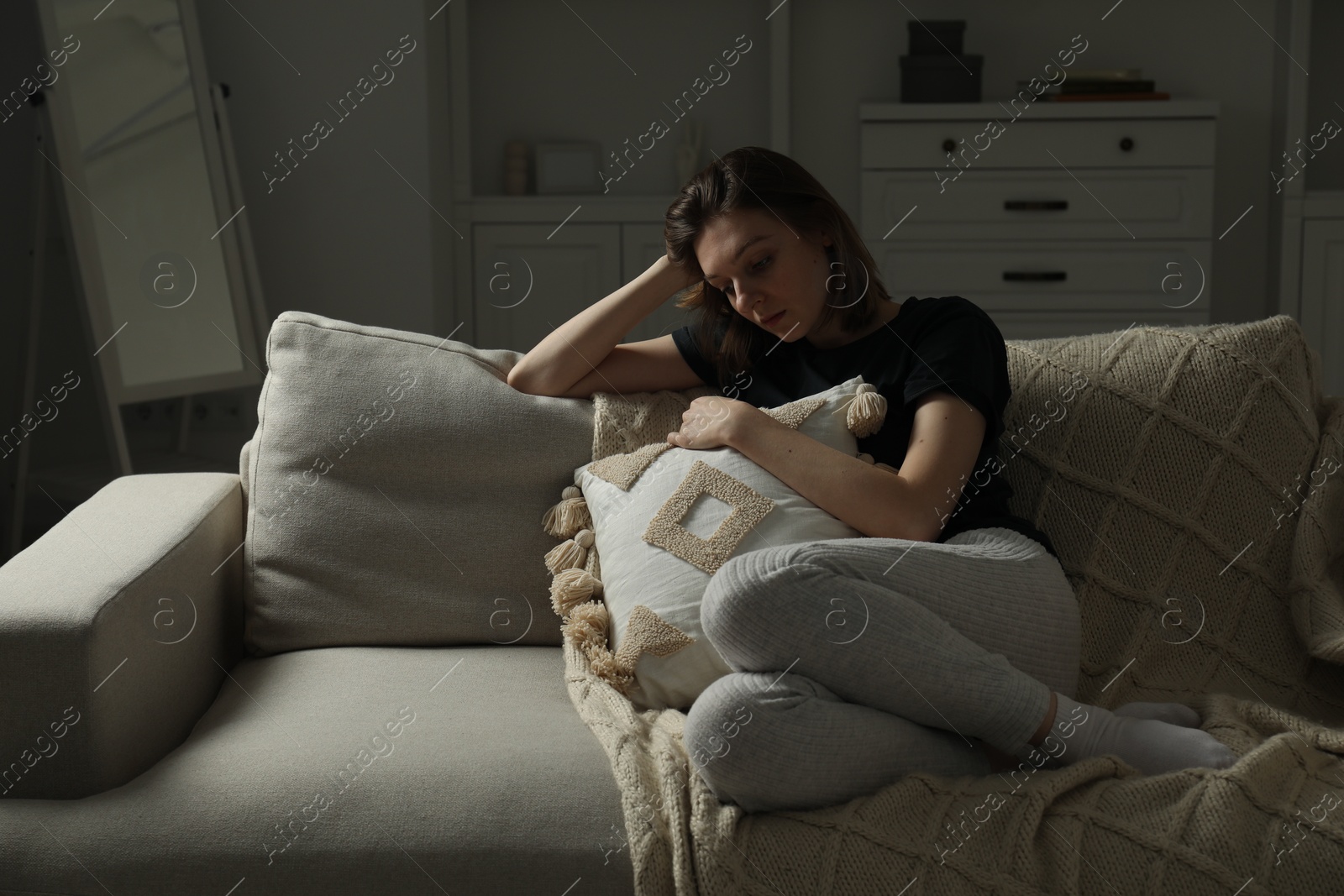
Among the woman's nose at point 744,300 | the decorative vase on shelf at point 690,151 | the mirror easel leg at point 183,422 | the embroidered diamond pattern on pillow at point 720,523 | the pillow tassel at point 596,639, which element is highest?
the decorative vase on shelf at point 690,151

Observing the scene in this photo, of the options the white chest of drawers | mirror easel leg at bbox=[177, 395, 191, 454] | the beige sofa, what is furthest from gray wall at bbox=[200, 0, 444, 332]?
the beige sofa

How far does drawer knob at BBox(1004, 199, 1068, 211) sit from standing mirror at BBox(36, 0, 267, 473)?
2044mm

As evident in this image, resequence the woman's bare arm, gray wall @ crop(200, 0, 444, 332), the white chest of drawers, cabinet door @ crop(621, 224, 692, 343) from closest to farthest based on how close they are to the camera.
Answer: the woman's bare arm
gray wall @ crop(200, 0, 444, 332)
the white chest of drawers
cabinet door @ crop(621, 224, 692, 343)

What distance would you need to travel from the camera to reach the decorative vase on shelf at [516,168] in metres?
3.49

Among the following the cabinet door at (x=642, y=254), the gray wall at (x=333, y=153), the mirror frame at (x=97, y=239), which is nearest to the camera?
the mirror frame at (x=97, y=239)

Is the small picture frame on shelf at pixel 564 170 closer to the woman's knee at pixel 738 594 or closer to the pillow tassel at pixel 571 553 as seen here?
the pillow tassel at pixel 571 553

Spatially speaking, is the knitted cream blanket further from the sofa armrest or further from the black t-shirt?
the sofa armrest

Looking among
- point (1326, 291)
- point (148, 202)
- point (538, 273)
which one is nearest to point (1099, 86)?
point (1326, 291)

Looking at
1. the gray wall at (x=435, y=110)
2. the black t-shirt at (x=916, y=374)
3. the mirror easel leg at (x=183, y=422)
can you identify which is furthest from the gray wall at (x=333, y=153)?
the black t-shirt at (x=916, y=374)

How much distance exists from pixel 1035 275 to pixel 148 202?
7.55 feet

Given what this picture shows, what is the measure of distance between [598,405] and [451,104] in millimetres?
2201

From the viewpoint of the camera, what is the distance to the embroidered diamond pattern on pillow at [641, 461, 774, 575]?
1266mm

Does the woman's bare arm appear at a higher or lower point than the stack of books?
lower

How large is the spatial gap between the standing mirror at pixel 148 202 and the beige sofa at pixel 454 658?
4.39ft
